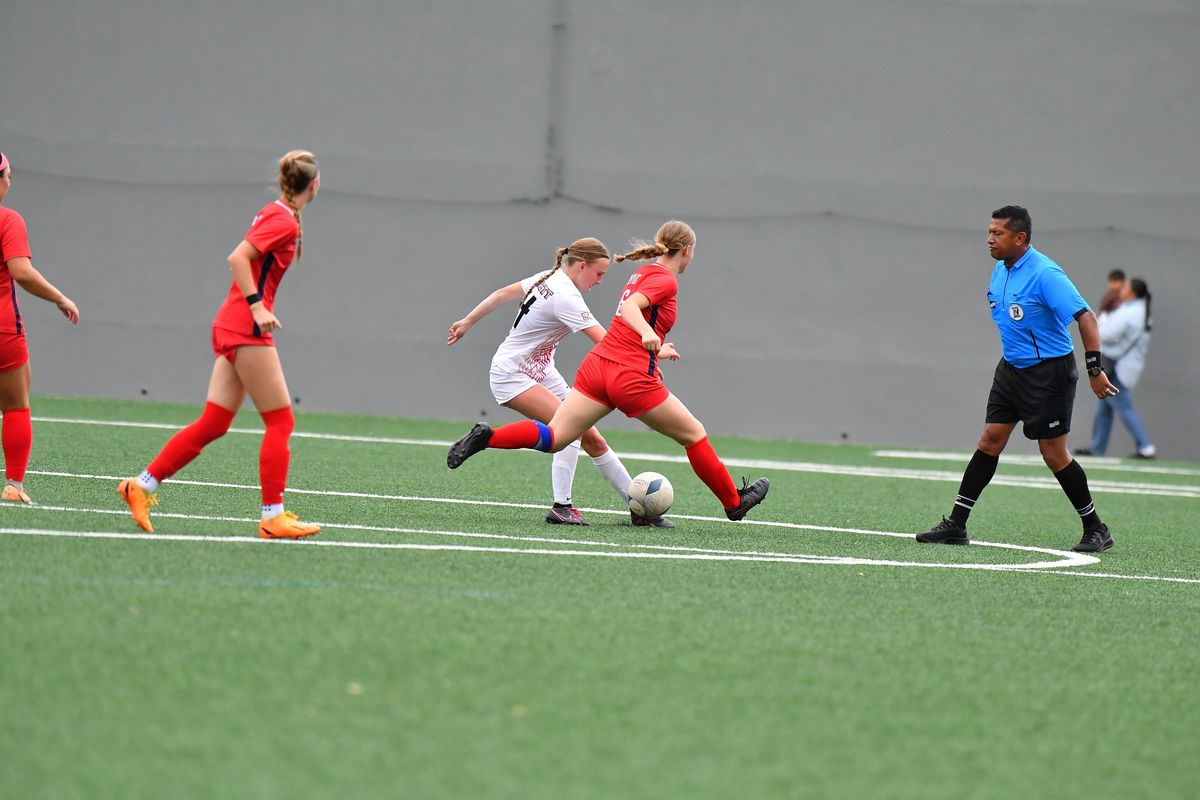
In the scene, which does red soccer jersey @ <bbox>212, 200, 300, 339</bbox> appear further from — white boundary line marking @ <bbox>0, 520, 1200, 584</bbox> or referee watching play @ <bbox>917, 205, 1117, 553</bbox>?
referee watching play @ <bbox>917, 205, 1117, 553</bbox>

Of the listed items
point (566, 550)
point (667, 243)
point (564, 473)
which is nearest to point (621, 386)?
point (564, 473)

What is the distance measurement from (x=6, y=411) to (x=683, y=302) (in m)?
10.8

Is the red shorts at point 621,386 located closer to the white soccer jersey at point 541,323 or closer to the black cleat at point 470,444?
the white soccer jersey at point 541,323

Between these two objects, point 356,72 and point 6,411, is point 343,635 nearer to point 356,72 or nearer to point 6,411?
point 6,411

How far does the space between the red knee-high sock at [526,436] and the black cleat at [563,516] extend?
0.37m

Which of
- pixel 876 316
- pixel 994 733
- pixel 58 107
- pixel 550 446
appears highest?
pixel 58 107

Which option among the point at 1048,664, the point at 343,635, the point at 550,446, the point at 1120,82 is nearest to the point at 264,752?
the point at 343,635

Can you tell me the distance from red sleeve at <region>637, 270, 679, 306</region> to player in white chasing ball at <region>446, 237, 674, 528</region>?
0.47 m

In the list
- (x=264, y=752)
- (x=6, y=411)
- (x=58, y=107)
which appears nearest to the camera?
(x=264, y=752)

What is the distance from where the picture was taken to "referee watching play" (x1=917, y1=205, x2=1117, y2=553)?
810 cm

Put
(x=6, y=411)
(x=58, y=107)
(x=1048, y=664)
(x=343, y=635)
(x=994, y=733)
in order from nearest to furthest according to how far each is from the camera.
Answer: (x=994, y=733)
(x=343, y=635)
(x=1048, y=664)
(x=6, y=411)
(x=58, y=107)

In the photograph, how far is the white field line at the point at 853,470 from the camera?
13.2 metres

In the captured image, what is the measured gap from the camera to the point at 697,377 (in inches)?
689

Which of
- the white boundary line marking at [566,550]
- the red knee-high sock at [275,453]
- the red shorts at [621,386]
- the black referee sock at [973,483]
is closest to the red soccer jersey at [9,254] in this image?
the white boundary line marking at [566,550]
